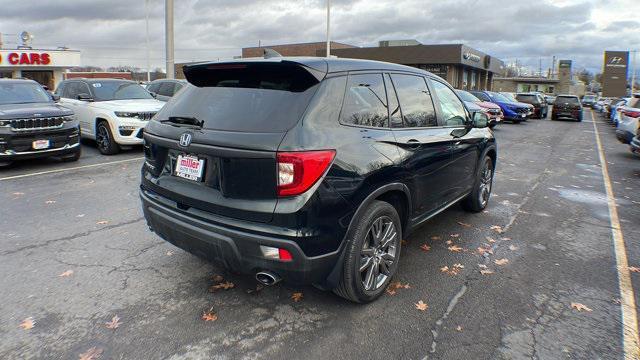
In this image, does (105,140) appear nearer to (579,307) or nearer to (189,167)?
(189,167)

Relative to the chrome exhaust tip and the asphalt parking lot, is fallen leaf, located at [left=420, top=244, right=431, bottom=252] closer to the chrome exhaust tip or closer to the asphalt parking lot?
the asphalt parking lot

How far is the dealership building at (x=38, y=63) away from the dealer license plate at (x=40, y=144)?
33856 mm

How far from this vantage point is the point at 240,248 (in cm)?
285

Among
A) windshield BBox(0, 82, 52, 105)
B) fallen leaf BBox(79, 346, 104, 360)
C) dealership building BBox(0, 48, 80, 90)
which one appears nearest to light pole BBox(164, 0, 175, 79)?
windshield BBox(0, 82, 52, 105)

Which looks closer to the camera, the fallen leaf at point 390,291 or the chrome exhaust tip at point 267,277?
the chrome exhaust tip at point 267,277

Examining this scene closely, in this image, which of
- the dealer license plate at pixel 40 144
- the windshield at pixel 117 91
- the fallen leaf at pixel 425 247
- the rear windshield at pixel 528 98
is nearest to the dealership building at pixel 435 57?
the rear windshield at pixel 528 98

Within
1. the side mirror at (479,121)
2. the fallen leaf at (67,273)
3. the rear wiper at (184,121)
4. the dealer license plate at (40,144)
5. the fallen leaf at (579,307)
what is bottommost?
the fallen leaf at (67,273)

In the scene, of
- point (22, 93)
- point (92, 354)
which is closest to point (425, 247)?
point (92, 354)

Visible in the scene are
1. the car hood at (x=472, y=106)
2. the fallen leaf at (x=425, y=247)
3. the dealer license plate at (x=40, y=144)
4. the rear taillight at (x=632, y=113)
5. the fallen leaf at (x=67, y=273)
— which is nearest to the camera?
the fallen leaf at (x=67, y=273)

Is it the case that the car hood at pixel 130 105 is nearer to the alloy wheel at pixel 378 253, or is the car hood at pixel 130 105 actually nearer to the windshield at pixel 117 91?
the windshield at pixel 117 91

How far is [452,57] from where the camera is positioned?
42.2m

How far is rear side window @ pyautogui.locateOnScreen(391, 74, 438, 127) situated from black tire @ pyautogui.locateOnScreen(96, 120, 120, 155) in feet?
26.0

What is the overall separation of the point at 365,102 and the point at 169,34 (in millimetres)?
16486

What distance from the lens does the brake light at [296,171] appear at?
2727 millimetres
